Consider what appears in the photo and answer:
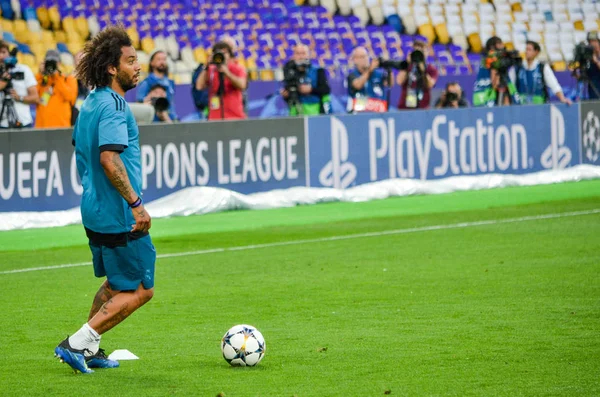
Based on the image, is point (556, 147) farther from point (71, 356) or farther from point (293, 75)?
point (71, 356)

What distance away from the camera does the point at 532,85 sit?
21.9m

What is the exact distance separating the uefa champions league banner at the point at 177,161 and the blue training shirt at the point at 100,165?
26.6 ft

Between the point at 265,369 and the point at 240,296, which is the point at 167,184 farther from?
the point at 265,369

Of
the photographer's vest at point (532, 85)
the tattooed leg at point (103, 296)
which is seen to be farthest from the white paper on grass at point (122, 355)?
the photographer's vest at point (532, 85)

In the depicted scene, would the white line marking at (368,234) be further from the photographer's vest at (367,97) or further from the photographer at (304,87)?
the photographer at (304,87)

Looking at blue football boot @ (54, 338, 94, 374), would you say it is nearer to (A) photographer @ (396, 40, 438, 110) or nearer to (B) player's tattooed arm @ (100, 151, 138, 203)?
(B) player's tattooed arm @ (100, 151, 138, 203)

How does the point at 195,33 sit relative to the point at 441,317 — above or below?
above

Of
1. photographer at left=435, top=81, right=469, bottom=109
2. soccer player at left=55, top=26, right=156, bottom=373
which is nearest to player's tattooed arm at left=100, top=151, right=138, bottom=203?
soccer player at left=55, top=26, right=156, bottom=373

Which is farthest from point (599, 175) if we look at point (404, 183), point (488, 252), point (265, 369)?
point (265, 369)

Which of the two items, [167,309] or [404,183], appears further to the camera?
[404,183]

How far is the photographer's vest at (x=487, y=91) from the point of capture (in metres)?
21.9

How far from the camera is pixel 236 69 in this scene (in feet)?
57.3

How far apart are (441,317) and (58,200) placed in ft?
25.4

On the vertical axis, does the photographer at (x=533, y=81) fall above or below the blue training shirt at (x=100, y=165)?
below
